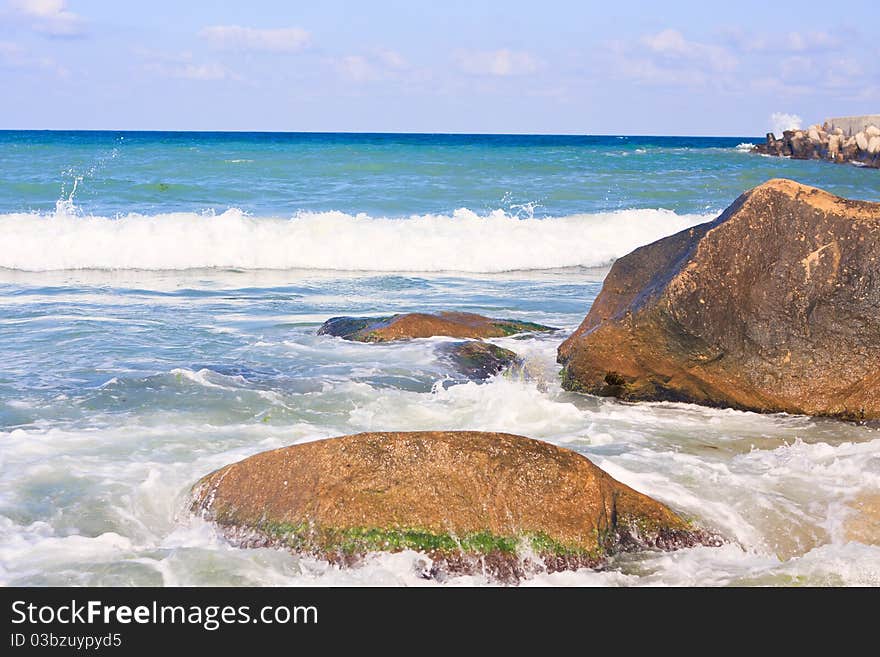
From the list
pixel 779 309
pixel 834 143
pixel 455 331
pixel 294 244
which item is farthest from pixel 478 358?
pixel 834 143

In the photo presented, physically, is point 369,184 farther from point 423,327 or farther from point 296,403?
point 296,403

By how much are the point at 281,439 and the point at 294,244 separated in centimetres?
971

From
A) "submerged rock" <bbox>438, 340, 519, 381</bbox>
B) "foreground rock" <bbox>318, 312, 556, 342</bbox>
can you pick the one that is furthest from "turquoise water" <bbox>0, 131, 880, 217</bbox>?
"submerged rock" <bbox>438, 340, 519, 381</bbox>

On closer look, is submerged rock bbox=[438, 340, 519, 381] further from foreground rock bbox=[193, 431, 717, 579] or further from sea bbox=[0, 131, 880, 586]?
foreground rock bbox=[193, 431, 717, 579]

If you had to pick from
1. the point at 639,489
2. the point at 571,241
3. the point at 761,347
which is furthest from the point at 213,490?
the point at 571,241

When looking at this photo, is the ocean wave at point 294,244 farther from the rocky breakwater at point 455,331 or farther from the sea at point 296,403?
the rocky breakwater at point 455,331

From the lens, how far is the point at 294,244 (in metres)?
14.8

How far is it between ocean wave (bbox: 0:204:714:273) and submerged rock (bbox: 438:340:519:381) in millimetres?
6850

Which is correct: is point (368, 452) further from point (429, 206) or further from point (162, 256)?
point (429, 206)

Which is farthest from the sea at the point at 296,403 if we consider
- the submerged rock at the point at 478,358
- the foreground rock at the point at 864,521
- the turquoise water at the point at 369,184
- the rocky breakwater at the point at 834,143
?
the rocky breakwater at the point at 834,143

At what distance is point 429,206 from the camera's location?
20.4 meters

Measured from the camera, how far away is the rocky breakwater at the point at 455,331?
7.07m

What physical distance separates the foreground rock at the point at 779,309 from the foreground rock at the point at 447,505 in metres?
2.02

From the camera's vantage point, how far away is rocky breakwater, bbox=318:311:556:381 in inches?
279
